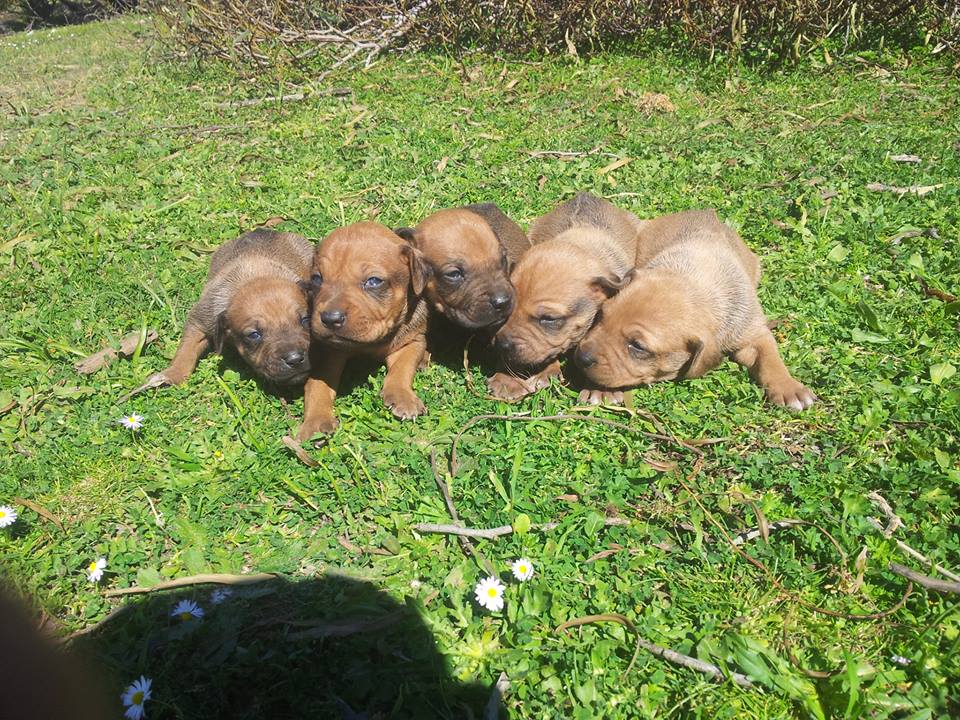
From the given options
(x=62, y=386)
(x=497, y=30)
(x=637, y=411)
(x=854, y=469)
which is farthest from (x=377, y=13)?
(x=854, y=469)

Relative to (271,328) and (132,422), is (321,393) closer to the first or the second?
(271,328)

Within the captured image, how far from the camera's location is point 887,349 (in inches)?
179

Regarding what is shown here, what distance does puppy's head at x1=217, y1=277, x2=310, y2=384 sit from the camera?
4555mm

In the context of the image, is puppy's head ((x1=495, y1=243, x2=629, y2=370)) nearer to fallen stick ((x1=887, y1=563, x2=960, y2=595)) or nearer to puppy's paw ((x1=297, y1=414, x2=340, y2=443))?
puppy's paw ((x1=297, y1=414, x2=340, y2=443))

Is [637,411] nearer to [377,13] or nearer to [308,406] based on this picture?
[308,406]

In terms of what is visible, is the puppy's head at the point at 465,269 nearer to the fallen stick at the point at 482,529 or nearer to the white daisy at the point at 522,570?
the fallen stick at the point at 482,529

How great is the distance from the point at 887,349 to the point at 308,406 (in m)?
3.65

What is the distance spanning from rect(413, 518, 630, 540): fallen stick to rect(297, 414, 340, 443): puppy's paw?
1023 millimetres

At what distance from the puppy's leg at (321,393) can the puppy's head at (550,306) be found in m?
1.09

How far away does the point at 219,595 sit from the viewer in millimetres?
3309

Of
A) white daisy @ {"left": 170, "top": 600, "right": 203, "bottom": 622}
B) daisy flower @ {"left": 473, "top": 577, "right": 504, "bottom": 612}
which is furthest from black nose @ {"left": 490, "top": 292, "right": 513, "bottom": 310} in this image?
white daisy @ {"left": 170, "top": 600, "right": 203, "bottom": 622}

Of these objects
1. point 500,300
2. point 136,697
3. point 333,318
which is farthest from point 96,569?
point 500,300

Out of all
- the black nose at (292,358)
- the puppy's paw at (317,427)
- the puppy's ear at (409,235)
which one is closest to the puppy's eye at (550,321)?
the puppy's ear at (409,235)

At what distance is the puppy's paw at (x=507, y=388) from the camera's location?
4535 millimetres
